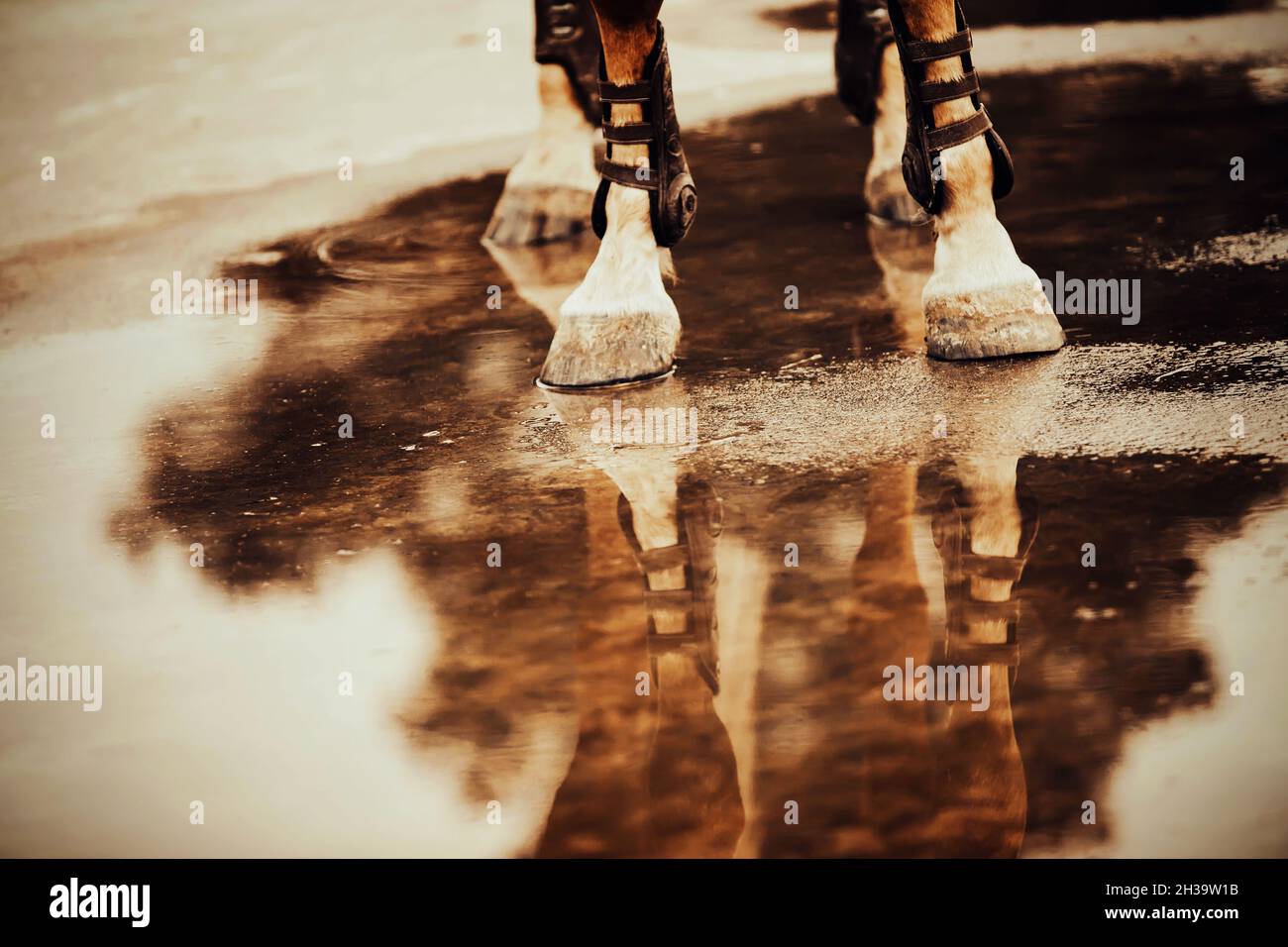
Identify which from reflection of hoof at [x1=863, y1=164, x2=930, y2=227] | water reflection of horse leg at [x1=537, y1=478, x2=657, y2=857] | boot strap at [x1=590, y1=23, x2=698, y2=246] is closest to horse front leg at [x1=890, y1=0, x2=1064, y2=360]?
boot strap at [x1=590, y1=23, x2=698, y2=246]

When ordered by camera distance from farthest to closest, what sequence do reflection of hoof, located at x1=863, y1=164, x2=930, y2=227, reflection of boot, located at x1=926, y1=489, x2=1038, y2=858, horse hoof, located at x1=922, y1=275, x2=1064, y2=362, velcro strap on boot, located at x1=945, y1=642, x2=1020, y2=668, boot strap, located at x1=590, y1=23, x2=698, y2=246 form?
reflection of hoof, located at x1=863, y1=164, x2=930, y2=227 → boot strap, located at x1=590, y1=23, x2=698, y2=246 → horse hoof, located at x1=922, y1=275, x2=1064, y2=362 → velcro strap on boot, located at x1=945, y1=642, x2=1020, y2=668 → reflection of boot, located at x1=926, y1=489, x2=1038, y2=858

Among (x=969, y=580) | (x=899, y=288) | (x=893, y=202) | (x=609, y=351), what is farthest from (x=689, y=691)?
(x=893, y=202)

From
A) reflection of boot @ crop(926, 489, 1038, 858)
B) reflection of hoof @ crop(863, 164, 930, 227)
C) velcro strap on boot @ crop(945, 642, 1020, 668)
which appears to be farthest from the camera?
reflection of hoof @ crop(863, 164, 930, 227)

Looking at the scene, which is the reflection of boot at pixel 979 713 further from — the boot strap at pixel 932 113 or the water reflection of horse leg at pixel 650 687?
the boot strap at pixel 932 113

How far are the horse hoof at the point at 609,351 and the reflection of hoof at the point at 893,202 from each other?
39.8 inches

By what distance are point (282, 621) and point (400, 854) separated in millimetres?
486

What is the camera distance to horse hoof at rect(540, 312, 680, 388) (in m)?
2.57

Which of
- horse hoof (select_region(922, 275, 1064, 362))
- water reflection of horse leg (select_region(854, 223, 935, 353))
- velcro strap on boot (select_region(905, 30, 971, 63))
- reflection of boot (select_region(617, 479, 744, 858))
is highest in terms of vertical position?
velcro strap on boot (select_region(905, 30, 971, 63))

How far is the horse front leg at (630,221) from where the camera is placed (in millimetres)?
2590

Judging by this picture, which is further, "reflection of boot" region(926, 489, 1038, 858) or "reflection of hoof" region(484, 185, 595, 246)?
"reflection of hoof" region(484, 185, 595, 246)

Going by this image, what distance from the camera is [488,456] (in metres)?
2.26

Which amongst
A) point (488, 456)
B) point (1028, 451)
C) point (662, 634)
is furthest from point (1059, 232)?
point (662, 634)

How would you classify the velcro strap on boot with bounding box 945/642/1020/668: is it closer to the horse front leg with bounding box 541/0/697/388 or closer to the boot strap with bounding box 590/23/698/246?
the horse front leg with bounding box 541/0/697/388

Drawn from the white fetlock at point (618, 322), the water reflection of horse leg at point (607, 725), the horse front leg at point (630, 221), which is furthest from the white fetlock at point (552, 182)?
the water reflection of horse leg at point (607, 725)
